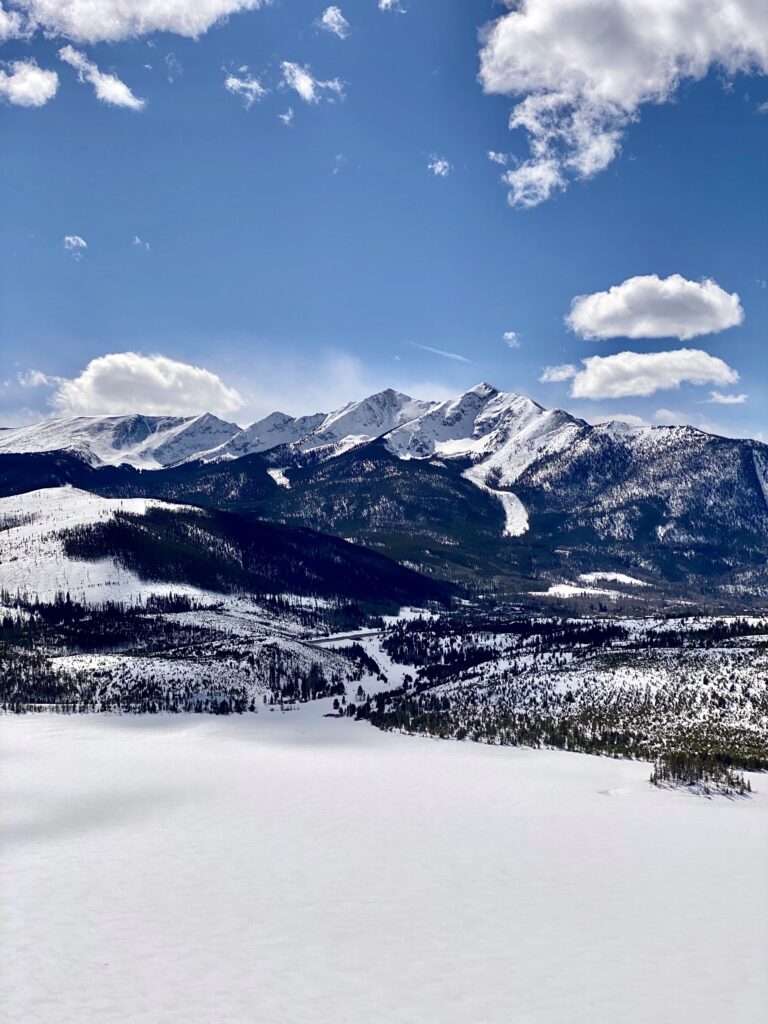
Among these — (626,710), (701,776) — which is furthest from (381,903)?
(626,710)

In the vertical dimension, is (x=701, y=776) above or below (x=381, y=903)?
below

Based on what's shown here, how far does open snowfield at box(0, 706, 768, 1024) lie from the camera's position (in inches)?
1278

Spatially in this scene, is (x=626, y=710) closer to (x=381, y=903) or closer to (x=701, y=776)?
(x=701, y=776)

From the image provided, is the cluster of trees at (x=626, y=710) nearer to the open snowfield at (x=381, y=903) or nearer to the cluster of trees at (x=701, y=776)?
the cluster of trees at (x=701, y=776)

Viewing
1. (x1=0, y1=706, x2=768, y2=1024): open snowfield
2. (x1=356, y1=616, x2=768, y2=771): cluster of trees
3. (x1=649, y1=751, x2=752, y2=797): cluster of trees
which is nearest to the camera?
(x1=0, y1=706, x2=768, y2=1024): open snowfield

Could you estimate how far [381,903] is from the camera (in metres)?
45.5

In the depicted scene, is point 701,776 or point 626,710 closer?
point 701,776

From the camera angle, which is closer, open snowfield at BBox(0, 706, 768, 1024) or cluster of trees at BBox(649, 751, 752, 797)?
open snowfield at BBox(0, 706, 768, 1024)

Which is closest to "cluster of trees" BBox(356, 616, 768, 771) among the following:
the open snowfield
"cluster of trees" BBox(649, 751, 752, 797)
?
"cluster of trees" BBox(649, 751, 752, 797)

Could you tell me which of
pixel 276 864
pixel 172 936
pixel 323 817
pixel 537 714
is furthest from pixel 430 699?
pixel 172 936

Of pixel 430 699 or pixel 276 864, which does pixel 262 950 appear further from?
pixel 430 699

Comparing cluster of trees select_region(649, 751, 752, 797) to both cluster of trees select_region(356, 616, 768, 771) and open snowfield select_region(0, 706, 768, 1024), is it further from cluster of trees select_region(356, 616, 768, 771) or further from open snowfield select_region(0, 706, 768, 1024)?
cluster of trees select_region(356, 616, 768, 771)

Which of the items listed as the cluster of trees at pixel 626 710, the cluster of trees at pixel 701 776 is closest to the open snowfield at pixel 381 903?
the cluster of trees at pixel 701 776

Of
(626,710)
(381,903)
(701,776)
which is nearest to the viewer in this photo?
(381,903)
